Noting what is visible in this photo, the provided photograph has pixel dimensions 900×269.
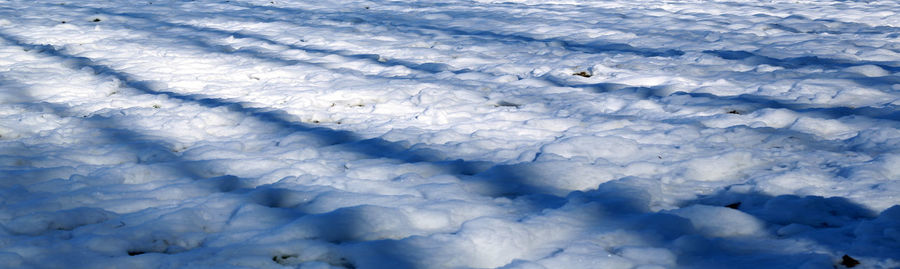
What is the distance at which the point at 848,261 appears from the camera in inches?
64.1

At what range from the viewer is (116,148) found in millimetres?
2613

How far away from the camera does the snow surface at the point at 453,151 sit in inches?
70.2

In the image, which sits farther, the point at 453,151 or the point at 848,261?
the point at 453,151

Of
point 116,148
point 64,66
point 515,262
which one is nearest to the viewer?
point 515,262

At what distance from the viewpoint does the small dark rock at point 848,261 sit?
5.30 ft

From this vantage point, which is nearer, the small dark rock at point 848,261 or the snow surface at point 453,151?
the small dark rock at point 848,261

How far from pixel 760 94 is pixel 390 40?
2.90m

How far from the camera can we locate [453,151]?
8.64 feet

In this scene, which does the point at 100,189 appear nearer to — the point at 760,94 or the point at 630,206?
the point at 630,206

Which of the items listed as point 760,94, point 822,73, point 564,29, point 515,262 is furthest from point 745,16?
point 515,262

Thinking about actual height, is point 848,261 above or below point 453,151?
above

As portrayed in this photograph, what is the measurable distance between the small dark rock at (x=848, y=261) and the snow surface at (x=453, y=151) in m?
0.01

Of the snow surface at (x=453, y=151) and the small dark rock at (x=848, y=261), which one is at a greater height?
the small dark rock at (x=848, y=261)

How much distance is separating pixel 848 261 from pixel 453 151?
1399mm
